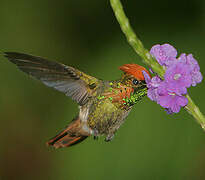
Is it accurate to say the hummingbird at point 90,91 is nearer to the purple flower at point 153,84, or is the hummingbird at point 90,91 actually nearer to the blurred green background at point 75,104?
the purple flower at point 153,84

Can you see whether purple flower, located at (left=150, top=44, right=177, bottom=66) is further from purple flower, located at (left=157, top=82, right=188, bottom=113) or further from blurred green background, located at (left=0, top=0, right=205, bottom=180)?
blurred green background, located at (left=0, top=0, right=205, bottom=180)

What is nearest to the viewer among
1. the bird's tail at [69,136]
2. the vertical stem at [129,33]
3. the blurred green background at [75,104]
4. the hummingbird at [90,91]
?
the vertical stem at [129,33]

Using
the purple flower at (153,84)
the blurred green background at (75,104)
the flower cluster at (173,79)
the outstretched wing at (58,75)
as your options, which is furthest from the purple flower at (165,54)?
the blurred green background at (75,104)

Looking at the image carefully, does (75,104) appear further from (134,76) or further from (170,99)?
(170,99)

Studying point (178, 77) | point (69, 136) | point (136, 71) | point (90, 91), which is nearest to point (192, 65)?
point (178, 77)

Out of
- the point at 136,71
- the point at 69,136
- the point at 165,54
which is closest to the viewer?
the point at 165,54

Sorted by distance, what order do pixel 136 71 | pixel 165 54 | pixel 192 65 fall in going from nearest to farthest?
1. pixel 192 65
2. pixel 165 54
3. pixel 136 71

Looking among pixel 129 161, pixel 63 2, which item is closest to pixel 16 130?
pixel 129 161
